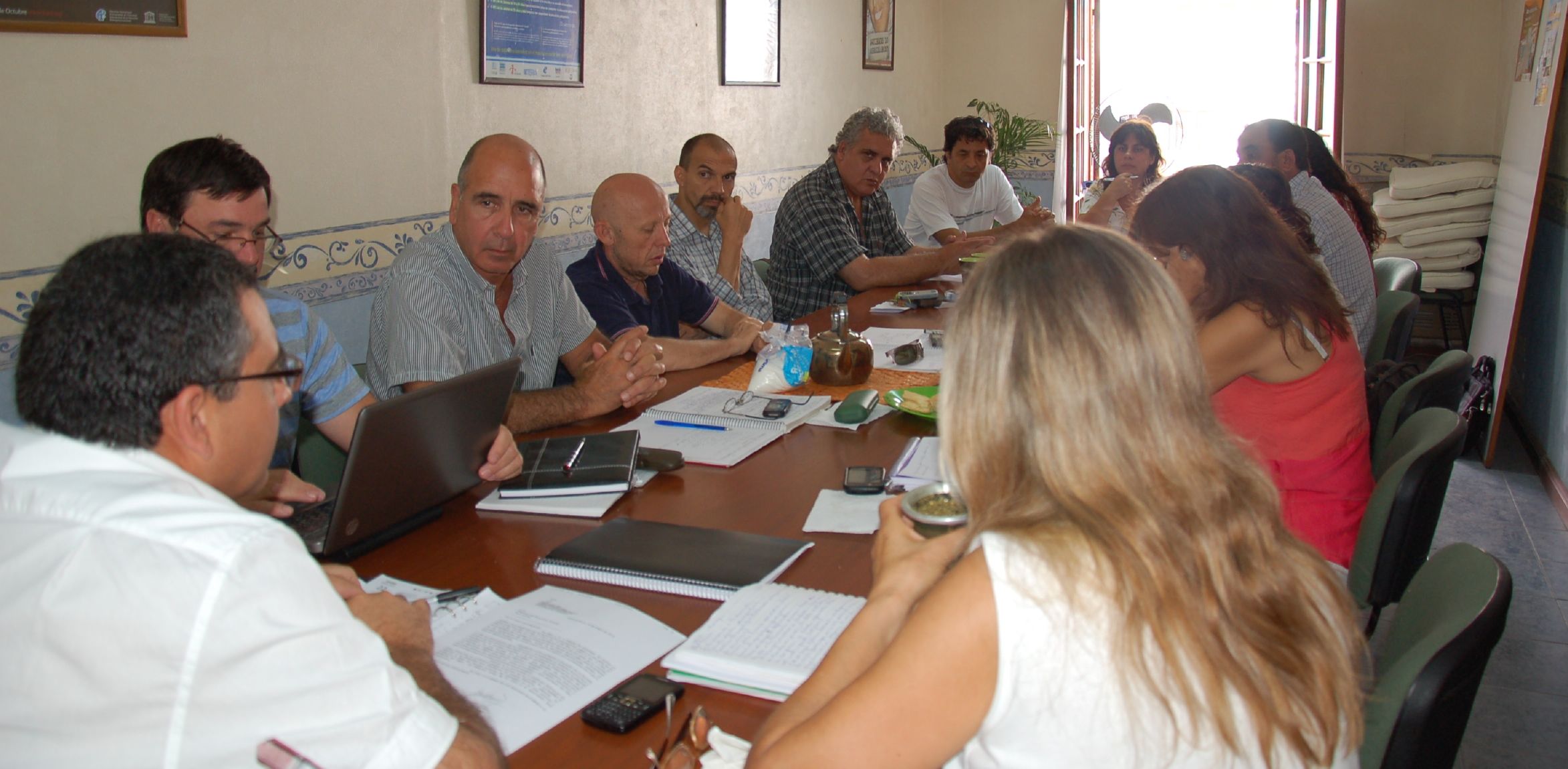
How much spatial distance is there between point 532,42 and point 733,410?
6.33ft

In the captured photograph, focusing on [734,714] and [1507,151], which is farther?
[1507,151]

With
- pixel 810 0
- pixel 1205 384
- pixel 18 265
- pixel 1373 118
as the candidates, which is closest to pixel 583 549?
pixel 1205 384

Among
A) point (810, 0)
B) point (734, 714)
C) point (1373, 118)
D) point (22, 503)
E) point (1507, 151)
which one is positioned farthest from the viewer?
point (1373, 118)

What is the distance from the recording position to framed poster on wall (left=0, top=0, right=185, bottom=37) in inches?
87.0

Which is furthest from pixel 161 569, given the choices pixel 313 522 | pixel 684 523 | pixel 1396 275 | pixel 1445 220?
pixel 1445 220

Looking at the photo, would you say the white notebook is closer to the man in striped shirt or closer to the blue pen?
the blue pen

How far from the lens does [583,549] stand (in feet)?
5.16

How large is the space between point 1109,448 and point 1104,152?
7849 millimetres

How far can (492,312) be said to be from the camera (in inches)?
104

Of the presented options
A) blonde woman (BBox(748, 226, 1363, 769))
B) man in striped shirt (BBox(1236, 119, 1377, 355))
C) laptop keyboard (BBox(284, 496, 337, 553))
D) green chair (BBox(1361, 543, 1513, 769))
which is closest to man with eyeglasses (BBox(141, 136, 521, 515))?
laptop keyboard (BBox(284, 496, 337, 553))

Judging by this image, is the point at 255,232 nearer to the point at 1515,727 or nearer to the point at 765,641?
the point at 765,641

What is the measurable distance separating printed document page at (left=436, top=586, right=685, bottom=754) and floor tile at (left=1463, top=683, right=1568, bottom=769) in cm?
194

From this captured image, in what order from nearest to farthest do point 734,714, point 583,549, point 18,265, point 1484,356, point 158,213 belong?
point 734,714
point 583,549
point 158,213
point 18,265
point 1484,356

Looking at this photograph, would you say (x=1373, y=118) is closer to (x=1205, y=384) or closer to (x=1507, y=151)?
(x=1507, y=151)
